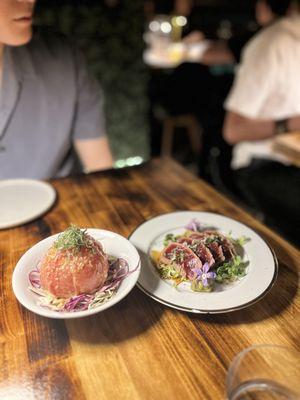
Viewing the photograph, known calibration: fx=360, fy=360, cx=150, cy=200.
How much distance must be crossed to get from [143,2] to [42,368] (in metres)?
3.35

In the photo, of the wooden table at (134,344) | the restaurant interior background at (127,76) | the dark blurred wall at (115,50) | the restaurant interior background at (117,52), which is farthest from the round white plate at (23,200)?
the dark blurred wall at (115,50)

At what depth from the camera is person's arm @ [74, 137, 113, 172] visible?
1893 mm

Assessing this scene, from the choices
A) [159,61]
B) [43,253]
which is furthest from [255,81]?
[159,61]

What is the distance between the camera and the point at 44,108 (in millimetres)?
1712

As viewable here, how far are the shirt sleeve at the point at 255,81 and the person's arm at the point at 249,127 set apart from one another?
4 centimetres

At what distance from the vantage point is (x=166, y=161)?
5.28 ft

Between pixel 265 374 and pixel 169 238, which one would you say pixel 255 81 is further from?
pixel 265 374

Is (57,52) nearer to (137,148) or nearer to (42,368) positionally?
(42,368)

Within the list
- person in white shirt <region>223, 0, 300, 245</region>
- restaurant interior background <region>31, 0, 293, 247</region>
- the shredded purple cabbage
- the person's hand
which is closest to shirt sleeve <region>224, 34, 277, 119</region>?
person in white shirt <region>223, 0, 300, 245</region>

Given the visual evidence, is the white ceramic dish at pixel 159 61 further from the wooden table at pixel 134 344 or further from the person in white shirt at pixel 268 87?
the wooden table at pixel 134 344

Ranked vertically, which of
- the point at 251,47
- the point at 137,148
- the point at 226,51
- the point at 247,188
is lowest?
Answer: the point at 137,148

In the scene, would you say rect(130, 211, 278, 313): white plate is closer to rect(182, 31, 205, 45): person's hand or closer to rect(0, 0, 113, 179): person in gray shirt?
rect(0, 0, 113, 179): person in gray shirt

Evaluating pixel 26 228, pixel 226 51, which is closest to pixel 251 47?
pixel 26 228

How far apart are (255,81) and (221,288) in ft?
5.82
